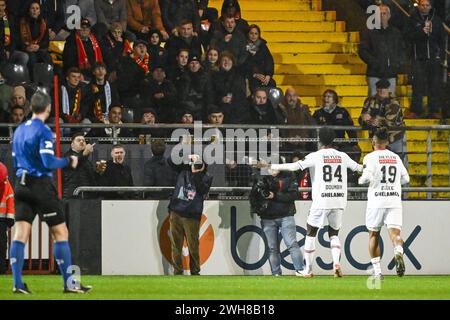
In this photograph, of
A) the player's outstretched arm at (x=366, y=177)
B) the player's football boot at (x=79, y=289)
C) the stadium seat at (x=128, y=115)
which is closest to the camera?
the player's football boot at (x=79, y=289)

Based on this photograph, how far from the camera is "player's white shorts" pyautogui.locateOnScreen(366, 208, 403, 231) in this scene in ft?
58.3

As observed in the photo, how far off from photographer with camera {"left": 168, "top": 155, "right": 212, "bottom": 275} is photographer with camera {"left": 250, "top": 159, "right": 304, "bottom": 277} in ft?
2.86

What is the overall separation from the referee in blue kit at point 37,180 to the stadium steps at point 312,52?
465 inches

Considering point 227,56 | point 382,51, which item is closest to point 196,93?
point 227,56

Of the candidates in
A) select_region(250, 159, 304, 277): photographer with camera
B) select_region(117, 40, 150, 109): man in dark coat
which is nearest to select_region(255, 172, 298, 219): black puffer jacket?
select_region(250, 159, 304, 277): photographer with camera

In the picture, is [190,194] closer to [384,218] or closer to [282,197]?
[282,197]

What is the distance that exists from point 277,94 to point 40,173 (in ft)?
30.5

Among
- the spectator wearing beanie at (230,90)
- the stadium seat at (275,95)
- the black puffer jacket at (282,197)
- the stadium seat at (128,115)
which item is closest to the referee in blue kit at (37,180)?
the black puffer jacket at (282,197)

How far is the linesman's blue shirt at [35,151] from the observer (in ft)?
45.5

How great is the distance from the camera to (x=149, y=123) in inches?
830

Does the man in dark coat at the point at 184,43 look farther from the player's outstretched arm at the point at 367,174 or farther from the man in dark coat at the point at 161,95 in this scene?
the player's outstretched arm at the point at 367,174

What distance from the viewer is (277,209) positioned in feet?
65.2

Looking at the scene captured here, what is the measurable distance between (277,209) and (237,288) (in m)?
3.64

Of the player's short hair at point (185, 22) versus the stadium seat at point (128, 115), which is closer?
the stadium seat at point (128, 115)
